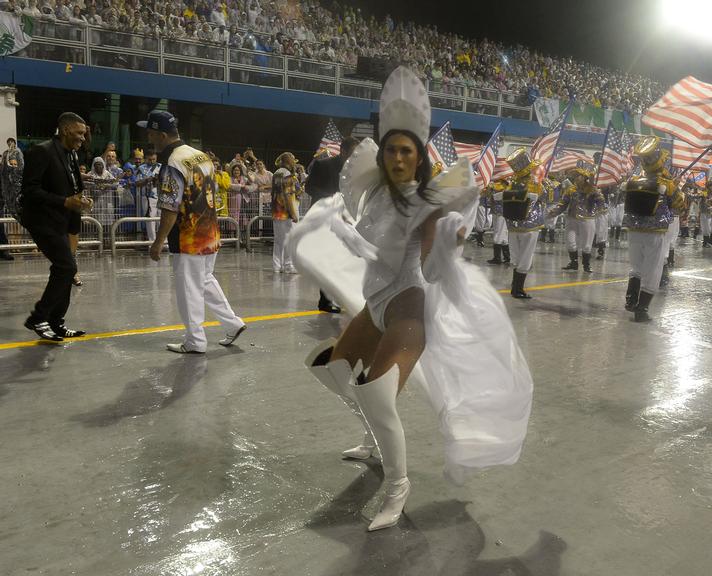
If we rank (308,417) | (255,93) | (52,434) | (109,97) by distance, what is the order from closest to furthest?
(52,434) < (308,417) < (109,97) < (255,93)

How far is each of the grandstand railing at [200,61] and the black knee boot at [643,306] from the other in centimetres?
1472

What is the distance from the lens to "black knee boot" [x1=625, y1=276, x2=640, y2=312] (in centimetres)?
898

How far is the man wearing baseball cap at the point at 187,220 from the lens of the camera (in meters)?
5.70

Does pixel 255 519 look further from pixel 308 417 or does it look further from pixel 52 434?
pixel 52 434

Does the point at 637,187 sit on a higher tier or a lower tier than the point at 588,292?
higher

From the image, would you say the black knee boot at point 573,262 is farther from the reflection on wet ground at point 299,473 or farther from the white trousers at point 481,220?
the reflection on wet ground at point 299,473

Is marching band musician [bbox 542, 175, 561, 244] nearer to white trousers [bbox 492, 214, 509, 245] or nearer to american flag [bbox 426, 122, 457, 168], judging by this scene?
white trousers [bbox 492, 214, 509, 245]

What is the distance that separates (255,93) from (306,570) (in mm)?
19167

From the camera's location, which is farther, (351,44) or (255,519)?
(351,44)

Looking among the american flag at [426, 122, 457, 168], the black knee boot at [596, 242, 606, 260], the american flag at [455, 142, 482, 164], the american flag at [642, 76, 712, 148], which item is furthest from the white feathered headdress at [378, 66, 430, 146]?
the american flag at [455, 142, 482, 164]

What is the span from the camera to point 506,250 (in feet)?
46.1

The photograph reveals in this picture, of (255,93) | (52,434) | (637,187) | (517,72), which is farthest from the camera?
(517,72)

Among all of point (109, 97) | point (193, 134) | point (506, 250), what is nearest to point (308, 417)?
point (506, 250)

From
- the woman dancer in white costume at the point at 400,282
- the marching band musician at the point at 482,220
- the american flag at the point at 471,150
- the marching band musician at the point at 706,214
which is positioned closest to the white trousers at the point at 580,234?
the marching band musician at the point at 482,220
